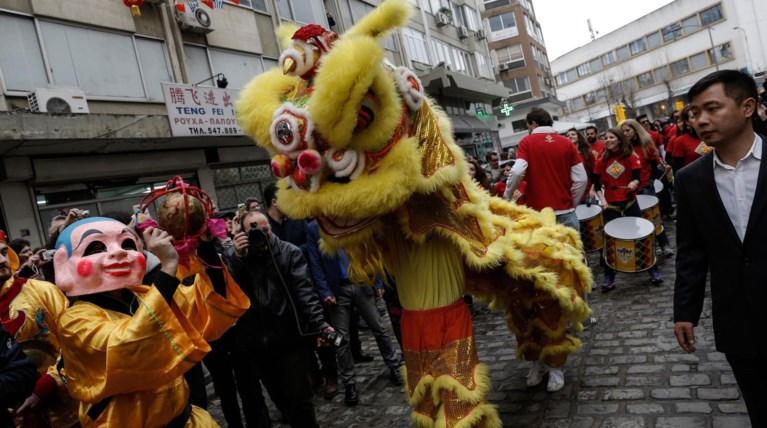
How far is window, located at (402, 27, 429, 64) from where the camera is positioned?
22438mm

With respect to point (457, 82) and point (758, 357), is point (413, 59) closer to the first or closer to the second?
point (457, 82)

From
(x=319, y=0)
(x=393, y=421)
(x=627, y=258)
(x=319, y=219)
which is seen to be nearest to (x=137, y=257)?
(x=319, y=219)

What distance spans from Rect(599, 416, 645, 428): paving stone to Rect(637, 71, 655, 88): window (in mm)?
54076

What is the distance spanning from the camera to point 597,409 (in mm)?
3230

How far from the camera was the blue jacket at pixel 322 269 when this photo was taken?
15.1 feet

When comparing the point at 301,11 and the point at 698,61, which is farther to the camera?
the point at 698,61

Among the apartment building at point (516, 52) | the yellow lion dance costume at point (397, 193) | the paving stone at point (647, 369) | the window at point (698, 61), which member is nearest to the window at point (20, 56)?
the yellow lion dance costume at point (397, 193)

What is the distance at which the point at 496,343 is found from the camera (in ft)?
16.5

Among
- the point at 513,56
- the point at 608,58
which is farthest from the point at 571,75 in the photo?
the point at 513,56

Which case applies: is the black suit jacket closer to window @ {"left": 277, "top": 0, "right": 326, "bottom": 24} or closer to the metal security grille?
the metal security grille

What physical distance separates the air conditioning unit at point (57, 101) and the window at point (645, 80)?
52133mm

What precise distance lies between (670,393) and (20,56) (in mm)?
11335

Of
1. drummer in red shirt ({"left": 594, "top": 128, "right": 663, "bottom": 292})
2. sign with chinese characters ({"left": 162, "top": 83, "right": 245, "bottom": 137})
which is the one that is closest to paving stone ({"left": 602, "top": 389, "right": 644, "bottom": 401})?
drummer in red shirt ({"left": 594, "top": 128, "right": 663, "bottom": 292})

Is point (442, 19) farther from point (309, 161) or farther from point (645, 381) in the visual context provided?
point (309, 161)
